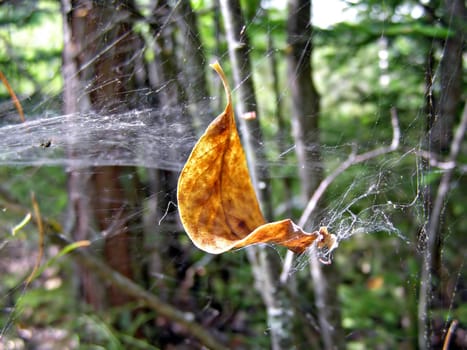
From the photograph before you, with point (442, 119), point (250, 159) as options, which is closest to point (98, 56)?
point (250, 159)

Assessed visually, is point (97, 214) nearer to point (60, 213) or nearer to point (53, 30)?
point (60, 213)

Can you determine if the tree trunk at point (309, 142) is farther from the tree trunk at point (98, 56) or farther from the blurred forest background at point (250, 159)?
the tree trunk at point (98, 56)

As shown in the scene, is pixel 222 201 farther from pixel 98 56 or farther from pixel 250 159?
pixel 98 56

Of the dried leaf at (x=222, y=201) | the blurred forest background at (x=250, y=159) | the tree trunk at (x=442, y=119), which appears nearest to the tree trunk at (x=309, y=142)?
the blurred forest background at (x=250, y=159)

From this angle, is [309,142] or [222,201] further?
[309,142]

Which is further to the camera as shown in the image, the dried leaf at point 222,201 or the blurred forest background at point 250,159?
the blurred forest background at point 250,159

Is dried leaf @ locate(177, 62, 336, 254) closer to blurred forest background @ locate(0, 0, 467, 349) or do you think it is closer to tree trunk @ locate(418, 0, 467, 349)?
blurred forest background @ locate(0, 0, 467, 349)
